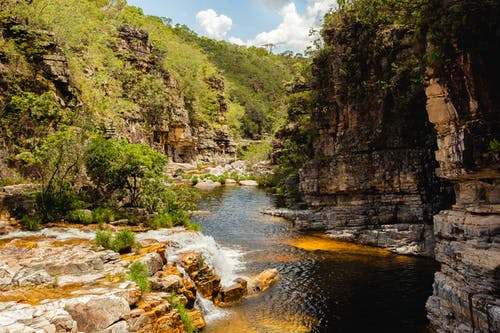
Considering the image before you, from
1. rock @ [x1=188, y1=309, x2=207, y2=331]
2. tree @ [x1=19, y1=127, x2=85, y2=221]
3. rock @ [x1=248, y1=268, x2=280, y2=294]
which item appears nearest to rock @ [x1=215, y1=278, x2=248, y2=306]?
rock @ [x1=248, y1=268, x2=280, y2=294]

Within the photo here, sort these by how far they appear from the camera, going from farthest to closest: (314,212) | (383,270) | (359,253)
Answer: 1. (314,212)
2. (359,253)
3. (383,270)

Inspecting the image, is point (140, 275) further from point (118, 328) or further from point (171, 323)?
point (118, 328)

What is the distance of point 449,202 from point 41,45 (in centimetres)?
3173

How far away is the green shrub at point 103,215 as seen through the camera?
71.2 feet

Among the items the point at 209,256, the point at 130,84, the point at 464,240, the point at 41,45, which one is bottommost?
the point at 209,256

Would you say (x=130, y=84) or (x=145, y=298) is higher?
(x=130, y=84)

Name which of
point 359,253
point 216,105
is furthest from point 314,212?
point 216,105

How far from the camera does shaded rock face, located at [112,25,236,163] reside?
65.4 metres

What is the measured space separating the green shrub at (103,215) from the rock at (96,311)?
460 inches

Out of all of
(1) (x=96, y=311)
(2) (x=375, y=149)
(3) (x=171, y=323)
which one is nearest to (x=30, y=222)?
(1) (x=96, y=311)

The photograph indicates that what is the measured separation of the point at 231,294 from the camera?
17.3 m

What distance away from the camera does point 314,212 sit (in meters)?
32.5

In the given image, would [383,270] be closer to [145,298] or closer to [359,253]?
[359,253]

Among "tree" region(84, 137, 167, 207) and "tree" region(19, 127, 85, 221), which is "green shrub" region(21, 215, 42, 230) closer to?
"tree" region(19, 127, 85, 221)
